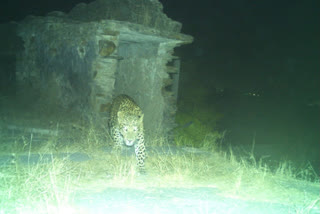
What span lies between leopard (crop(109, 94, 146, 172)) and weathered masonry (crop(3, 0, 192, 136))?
1.10 meters

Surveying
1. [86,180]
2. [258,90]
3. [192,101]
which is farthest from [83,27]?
[258,90]

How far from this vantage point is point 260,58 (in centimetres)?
2608

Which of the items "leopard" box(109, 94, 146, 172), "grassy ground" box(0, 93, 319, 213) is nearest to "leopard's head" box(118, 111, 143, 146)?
"leopard" box(109, 94, 146, 172)

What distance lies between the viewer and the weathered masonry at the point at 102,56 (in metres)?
9.08

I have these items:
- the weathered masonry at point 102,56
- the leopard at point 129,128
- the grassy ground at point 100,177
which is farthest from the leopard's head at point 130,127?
the weathered masonry at point 102,56

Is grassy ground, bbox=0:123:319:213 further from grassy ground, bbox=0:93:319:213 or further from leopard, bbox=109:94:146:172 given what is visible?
leopard, bbox=109:94:146:172

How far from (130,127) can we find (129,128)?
0.10ft

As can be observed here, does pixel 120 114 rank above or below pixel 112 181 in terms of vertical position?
above

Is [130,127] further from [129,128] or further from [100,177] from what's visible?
[100,177]

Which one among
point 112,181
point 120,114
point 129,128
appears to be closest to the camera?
point 112,181

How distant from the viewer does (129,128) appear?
7.07m

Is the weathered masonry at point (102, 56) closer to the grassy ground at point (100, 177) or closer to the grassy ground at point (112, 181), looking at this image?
the grassy ground at point (100, 177)

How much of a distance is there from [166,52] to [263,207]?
6735 millimetres

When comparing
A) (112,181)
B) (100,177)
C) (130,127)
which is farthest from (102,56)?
(112,181)
